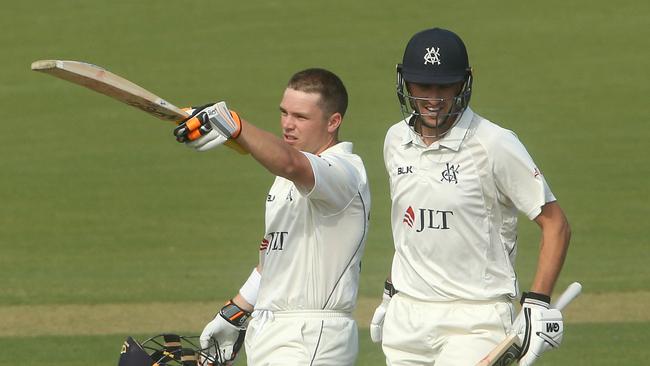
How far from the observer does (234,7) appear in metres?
26.0

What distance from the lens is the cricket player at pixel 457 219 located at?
5.45 metres

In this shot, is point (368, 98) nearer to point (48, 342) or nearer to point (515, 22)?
point (515, 22)

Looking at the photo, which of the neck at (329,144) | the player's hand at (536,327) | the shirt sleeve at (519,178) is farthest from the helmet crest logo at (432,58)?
the player's hand at (536,327)

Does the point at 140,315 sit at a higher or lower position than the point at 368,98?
lower

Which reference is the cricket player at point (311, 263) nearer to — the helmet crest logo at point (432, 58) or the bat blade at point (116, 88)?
the helmet crest logo at point (432, 58)

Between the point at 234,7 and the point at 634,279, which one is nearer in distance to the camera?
the point at 634,279

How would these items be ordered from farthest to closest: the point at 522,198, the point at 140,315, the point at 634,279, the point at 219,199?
1. the point at 219,199
2. the point at 634,279
3. the point at 140,315
4. the point at 522,198

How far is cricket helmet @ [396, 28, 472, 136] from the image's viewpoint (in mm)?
5531

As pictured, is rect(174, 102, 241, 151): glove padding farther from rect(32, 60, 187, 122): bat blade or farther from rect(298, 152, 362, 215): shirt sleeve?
rect(298, 152, 362, 215): shirt sleeve

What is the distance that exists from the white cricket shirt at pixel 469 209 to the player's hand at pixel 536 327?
0.25 metres

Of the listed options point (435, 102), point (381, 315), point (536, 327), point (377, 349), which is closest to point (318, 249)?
point (381, 315)

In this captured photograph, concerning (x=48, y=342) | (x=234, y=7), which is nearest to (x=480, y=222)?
(x=48, y=342)

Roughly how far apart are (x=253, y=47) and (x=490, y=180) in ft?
61.6

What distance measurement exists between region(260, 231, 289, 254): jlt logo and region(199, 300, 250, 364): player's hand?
22.1 inches
